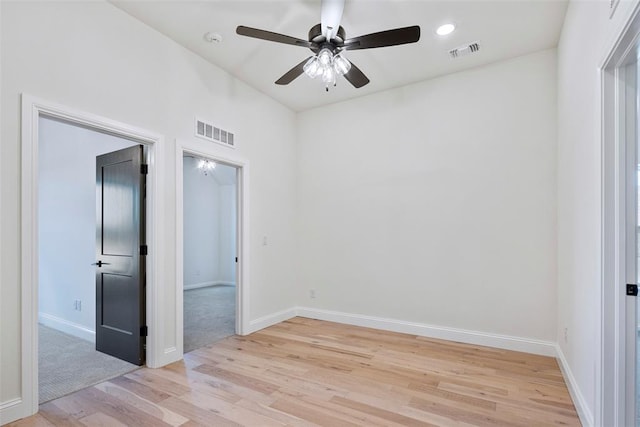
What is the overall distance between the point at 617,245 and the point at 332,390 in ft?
6.97

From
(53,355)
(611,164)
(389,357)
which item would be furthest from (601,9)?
(53,355)

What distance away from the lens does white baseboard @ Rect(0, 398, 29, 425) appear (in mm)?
2066

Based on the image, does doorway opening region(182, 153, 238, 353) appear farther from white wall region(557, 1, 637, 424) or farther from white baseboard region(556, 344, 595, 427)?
white wall region(557, 1, 637, 424)

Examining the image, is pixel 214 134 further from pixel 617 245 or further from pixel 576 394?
pixel 576 394

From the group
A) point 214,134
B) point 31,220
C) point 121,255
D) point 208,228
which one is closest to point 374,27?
point 214,134

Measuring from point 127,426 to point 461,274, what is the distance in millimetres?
3365

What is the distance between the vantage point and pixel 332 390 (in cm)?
261

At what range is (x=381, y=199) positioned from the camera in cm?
427

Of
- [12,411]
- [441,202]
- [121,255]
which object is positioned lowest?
[12,411]

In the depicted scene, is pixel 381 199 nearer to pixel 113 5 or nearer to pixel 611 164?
pixel 611 164

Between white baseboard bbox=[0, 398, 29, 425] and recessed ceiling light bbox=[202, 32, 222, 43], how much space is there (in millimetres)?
3202

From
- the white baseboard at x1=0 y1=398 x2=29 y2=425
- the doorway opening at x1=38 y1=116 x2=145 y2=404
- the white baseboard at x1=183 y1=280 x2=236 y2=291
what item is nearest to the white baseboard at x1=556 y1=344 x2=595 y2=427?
the white baseboard at x1=0 y1=398 x2=29 y2=425

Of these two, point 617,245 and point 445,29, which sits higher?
point 445,29

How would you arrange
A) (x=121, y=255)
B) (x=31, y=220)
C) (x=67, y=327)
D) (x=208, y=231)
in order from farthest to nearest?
(x=208, y=231) → (x=67, y=327) → (x=121, y=255) → (x=31, y=220)
